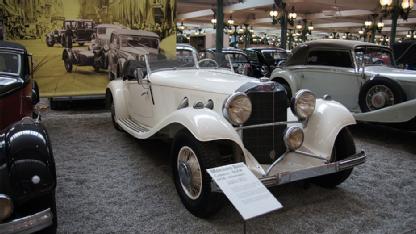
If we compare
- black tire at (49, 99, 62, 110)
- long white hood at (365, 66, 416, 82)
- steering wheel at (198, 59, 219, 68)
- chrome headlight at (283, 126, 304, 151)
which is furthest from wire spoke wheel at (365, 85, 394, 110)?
black tire at (49, 99, 62, 110)

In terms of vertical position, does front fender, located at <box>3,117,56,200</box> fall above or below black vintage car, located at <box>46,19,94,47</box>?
below

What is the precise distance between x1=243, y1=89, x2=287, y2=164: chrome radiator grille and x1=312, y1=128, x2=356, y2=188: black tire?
0.66 meters

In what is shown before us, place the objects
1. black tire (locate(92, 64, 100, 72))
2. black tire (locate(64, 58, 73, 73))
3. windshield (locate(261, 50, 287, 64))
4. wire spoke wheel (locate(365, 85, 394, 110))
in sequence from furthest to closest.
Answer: windshield (locate(261, 50, 287, 64))
black tire (locate(92, 64, 100, 72))
black tire (locate(64, 58, 73, 73))
wire spoke wheel (locate(365, 85, 394, 110))

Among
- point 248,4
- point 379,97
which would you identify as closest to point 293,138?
point 379,97

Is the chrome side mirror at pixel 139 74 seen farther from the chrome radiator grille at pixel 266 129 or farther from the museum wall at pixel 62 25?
the chrome radiator grille at pixel 266 129

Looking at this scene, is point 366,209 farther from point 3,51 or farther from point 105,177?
point 3,51

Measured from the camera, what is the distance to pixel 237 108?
124 inches

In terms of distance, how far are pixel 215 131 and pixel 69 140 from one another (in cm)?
343

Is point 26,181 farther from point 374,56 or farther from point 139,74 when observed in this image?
point 374,56

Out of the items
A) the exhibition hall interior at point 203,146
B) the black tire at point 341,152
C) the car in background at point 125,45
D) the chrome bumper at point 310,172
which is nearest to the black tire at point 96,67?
the car in background at point 125,45

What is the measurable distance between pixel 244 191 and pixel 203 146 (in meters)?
0.79

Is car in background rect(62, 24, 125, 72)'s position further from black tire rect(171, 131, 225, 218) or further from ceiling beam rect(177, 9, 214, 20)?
ceiling beam rect(177, 9, 214, 20)

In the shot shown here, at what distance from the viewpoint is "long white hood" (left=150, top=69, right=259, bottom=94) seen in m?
3.69

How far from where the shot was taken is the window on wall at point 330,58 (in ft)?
21.7
